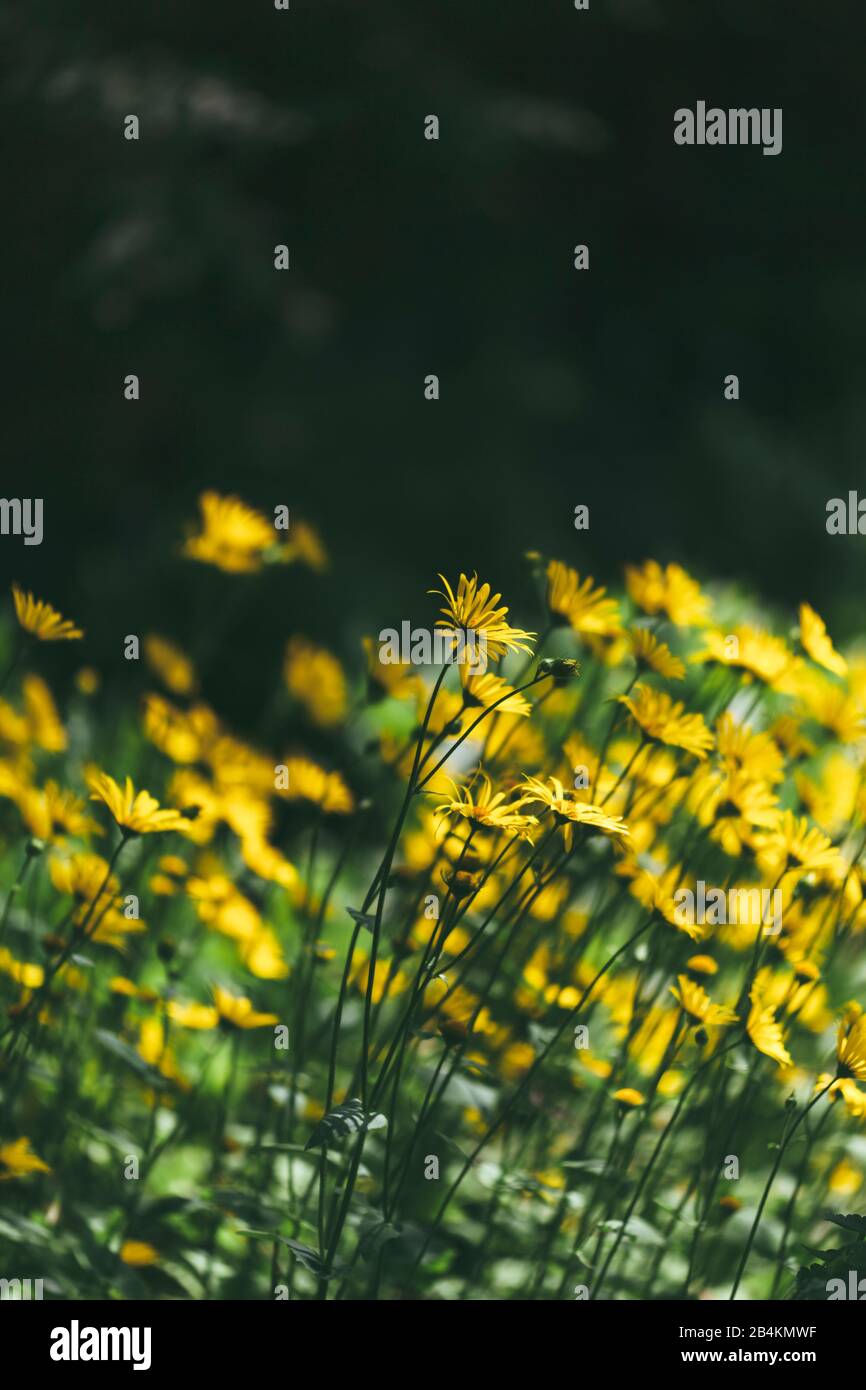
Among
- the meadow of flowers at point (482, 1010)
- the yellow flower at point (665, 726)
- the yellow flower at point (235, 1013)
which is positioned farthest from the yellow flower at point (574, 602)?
the yellow flower at point (235, 1013)

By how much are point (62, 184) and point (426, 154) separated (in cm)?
123

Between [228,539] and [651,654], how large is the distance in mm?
765

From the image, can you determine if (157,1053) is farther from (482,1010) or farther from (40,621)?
(40,621)

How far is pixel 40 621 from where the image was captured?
5.49ft

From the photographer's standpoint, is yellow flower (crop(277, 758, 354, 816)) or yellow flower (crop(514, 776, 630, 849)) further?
yellow flower (crop(277, 758, 354, 816))

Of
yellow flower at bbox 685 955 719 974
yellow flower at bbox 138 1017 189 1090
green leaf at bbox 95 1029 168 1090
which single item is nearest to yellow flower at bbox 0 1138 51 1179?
green leaf at bbox 95 1029 168 1090

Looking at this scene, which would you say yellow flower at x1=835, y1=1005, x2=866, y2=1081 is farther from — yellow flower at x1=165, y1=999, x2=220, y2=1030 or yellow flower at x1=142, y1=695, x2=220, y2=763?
yellow flower at x1=142, y1=695, x2=220, y2=763

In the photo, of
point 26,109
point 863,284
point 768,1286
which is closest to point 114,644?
point 26,109

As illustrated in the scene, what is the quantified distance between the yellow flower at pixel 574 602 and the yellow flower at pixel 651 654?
45 mm

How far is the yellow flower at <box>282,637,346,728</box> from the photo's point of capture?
8.13 feet

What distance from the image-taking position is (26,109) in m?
3.77

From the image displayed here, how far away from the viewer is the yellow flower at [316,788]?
6.17 ft

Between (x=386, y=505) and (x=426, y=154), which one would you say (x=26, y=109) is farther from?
(x=386, y=505)

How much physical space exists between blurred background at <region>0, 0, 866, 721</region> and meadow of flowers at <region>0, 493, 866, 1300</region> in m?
1.43
